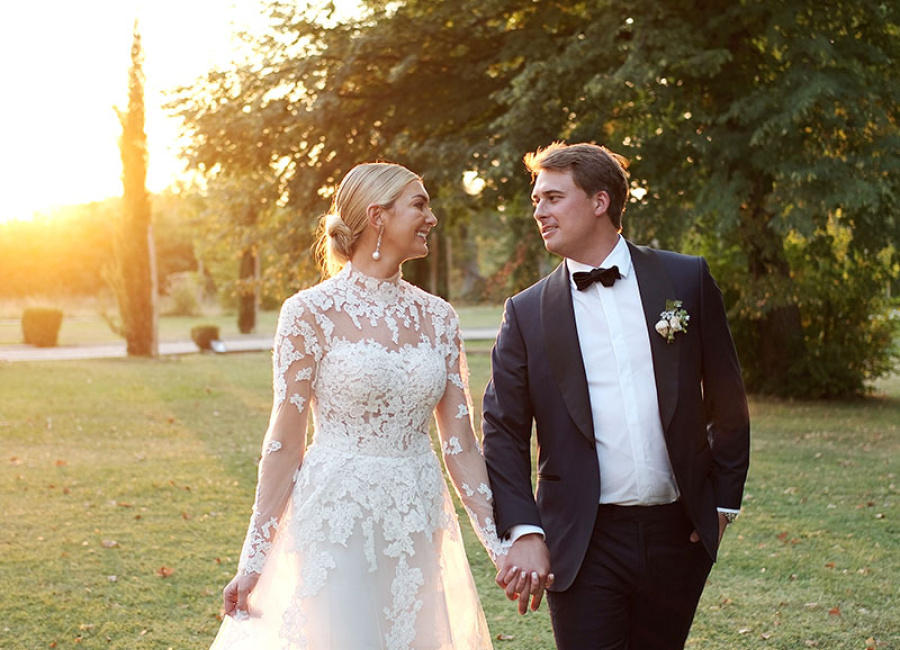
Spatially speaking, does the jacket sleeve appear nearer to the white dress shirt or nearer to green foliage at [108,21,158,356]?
the white dress shirt

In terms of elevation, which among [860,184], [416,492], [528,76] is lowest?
[416,492]

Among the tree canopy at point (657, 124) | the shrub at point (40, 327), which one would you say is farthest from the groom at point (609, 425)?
the shrub at point (40, 327)

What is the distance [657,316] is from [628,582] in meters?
0.87

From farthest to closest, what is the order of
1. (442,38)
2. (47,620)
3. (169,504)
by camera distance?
(442,38) < (169,504) < (47,620)

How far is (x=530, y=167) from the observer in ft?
11.7

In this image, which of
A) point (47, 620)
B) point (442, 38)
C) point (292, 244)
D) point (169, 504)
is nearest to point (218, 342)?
point (292, 244)

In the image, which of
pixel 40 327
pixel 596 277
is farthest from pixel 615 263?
pixel 40 327

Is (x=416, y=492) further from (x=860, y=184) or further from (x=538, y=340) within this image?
(x=860, y=184)

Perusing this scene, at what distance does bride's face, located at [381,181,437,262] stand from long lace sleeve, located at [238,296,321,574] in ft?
1.36

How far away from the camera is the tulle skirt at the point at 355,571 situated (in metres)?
3.59

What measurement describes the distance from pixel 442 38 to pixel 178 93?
4.57 m

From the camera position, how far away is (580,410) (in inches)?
127

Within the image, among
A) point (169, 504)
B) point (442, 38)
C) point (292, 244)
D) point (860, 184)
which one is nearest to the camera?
point (169, 504)

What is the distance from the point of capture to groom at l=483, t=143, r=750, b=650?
3.23 meters
